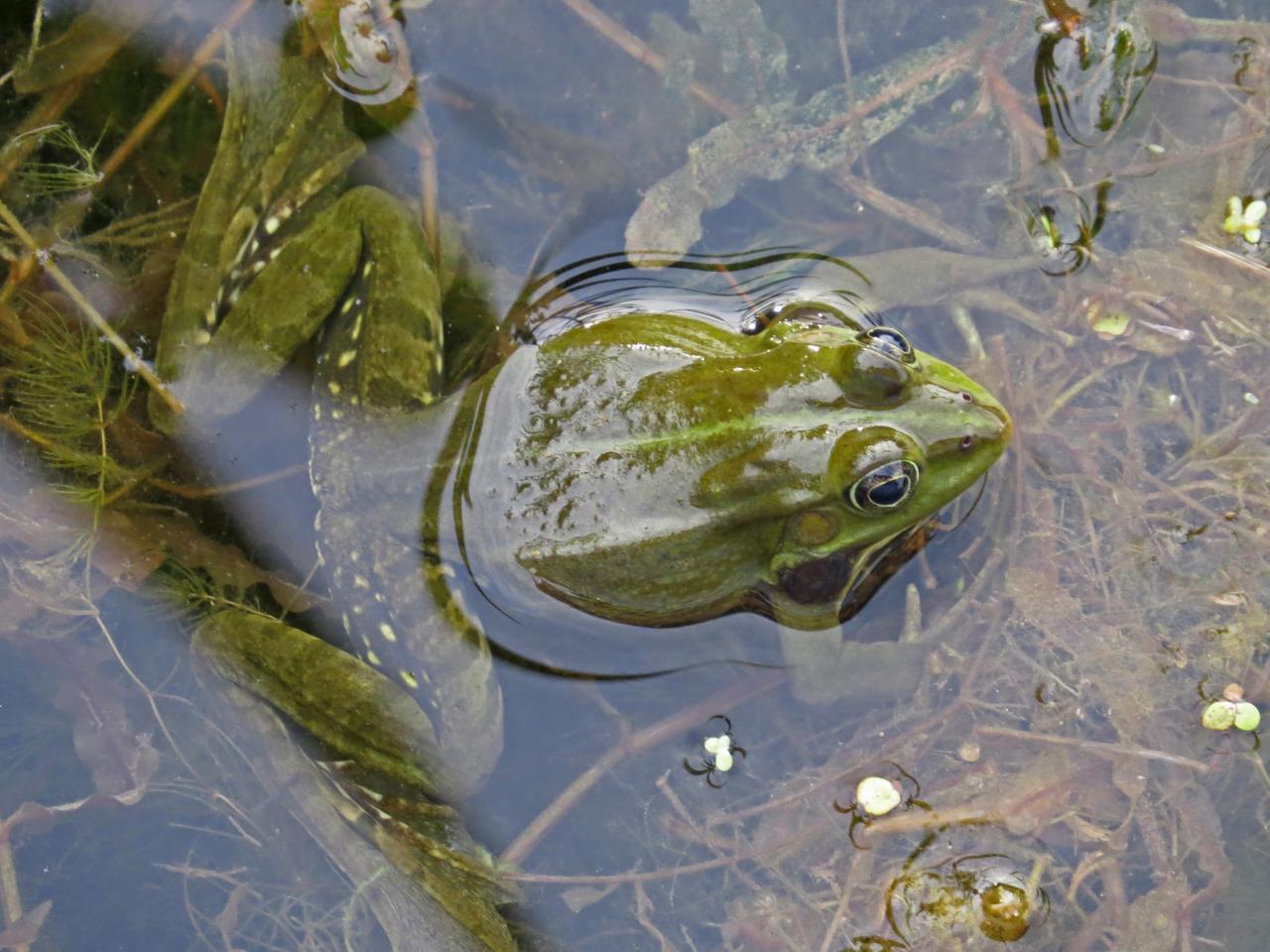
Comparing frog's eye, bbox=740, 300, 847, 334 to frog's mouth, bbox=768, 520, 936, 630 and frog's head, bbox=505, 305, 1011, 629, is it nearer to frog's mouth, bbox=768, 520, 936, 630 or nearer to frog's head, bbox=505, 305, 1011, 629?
frog's head, bbox=505, 305, 1011, 629

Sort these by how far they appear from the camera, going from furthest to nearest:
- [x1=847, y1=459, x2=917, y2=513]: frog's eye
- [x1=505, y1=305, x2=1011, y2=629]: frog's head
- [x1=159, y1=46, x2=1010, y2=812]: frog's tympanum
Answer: [x1=159, y1=46, x2=1010, y2=812]: frog's tympanum
[x1=505, y1=305, x2=1011, y2=629]: frog's head
[x1=847, y1=459, x2=917, y2=513]: frog's eye

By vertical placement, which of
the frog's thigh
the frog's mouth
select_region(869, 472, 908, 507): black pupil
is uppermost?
the frog's thigh

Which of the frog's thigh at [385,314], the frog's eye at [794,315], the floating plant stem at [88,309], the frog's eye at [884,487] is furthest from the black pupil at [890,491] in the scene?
the floating plant stem at [88,309]

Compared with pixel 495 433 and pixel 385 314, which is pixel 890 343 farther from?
pixel 385 314

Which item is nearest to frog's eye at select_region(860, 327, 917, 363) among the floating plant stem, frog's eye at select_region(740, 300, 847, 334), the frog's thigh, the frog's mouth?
frog's eye at select_region(740, 300, 847, 334)

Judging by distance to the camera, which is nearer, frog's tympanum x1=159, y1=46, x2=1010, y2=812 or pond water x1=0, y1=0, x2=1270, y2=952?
frog's tympanum x1=159, y1=46, x2=1010, y2=812

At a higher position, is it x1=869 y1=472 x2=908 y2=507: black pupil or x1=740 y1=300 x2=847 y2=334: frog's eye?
x1=740 y1=300 x2=847 y2=334: frog's eye

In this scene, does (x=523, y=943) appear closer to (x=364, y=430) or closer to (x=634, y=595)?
(x=634, y=595)
